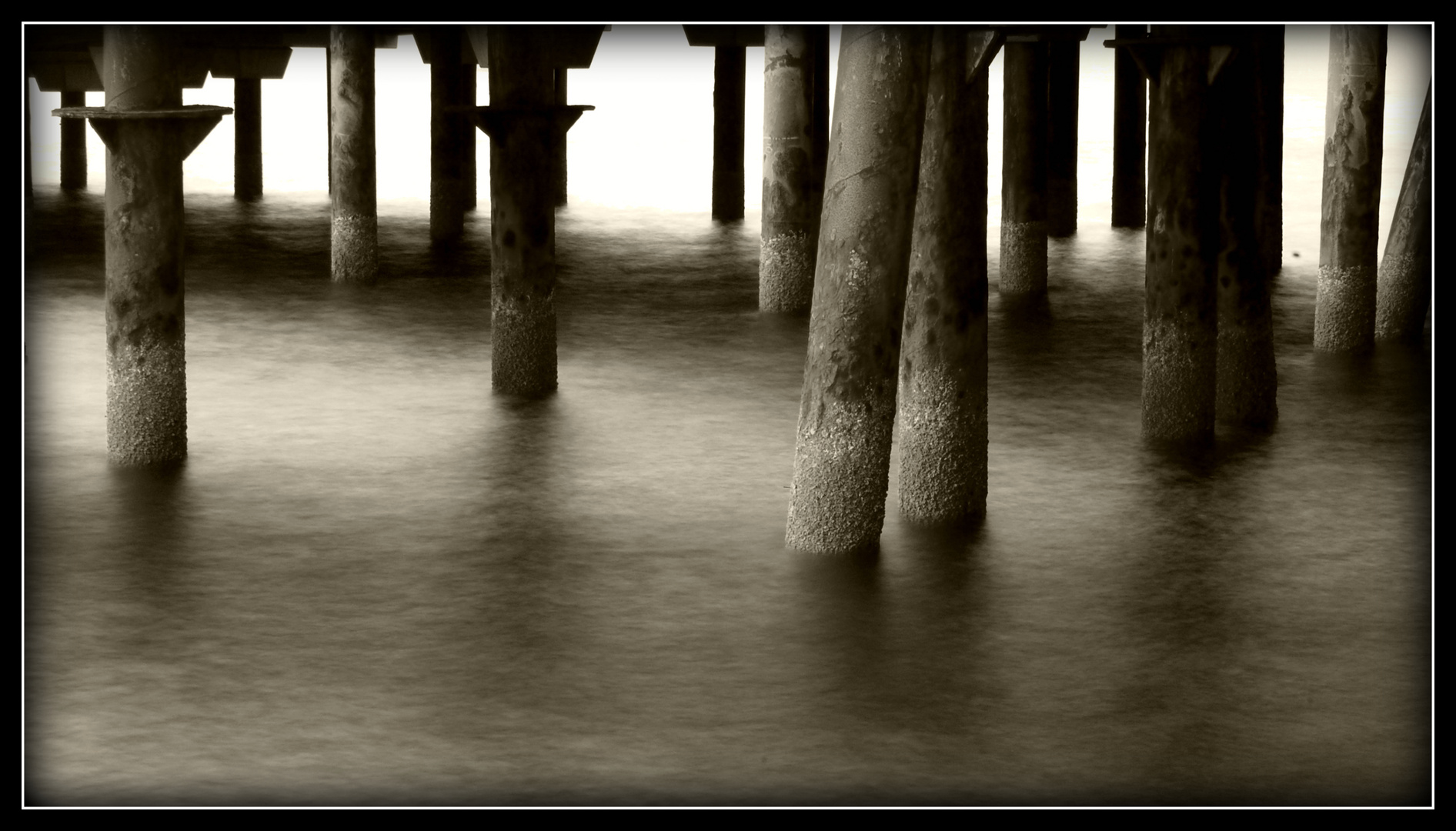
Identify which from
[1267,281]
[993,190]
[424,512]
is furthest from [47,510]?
[993,190]

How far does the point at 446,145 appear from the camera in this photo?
16.1 m

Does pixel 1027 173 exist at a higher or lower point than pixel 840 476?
higher

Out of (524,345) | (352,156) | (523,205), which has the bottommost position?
(524,345)

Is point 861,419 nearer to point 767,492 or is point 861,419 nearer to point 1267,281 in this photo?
point 767,492

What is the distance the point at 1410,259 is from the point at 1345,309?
2.24ft

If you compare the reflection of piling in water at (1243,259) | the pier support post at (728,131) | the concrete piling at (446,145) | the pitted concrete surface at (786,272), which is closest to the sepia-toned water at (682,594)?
the reflection of piling in water at (1243,259)

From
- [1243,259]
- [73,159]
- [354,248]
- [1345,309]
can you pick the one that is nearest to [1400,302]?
[1345,309]

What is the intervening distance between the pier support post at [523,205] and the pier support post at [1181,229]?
275 centimetres

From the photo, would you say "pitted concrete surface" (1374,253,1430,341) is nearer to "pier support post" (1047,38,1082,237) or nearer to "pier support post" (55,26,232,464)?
"pier support post" (1047,38,1082,237)

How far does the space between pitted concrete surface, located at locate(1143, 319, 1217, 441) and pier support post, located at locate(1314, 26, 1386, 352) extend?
2217mm

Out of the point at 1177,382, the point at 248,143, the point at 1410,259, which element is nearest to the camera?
the point at 1177,382

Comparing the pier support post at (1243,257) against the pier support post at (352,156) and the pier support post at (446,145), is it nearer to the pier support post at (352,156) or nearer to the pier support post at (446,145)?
the pier support post at (352,156)

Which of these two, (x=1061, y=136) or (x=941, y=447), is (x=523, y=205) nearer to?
(x=941, y=447)

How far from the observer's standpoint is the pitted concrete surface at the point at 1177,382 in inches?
380
